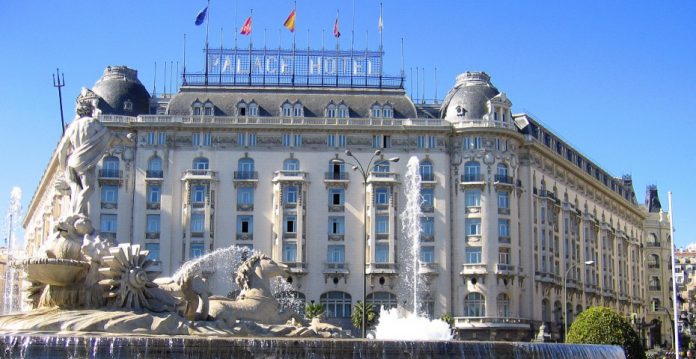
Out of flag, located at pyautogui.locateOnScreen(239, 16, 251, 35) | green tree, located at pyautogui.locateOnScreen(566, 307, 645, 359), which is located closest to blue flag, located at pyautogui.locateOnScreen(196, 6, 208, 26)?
flag, located at pyautogui.locateOnScreen(239, 16, 251, 35)

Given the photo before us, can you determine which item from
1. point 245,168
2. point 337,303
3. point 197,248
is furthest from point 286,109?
point 337,303

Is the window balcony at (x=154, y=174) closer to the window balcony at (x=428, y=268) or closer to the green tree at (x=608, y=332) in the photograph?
the window balcony at (x=428, y=268)

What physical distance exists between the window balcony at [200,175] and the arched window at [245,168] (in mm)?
2013

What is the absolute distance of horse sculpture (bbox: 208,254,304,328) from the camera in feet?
94.3

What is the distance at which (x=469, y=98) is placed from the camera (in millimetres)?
87562

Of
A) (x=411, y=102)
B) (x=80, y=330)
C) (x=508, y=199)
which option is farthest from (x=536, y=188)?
(x=80, y=330)

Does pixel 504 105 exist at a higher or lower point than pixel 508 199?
higher

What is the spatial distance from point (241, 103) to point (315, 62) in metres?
9.93

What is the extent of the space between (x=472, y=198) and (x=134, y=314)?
60693 millimetres

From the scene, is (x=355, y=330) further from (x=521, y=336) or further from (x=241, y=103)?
(x=241, y=103)

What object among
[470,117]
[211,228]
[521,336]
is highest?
[470,117]

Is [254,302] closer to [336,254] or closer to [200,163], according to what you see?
[336,254]

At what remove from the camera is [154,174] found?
83188 mm

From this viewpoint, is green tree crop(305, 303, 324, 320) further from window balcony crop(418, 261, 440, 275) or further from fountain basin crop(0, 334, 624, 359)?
fountain basin crop(0, 334, 624, 359)
